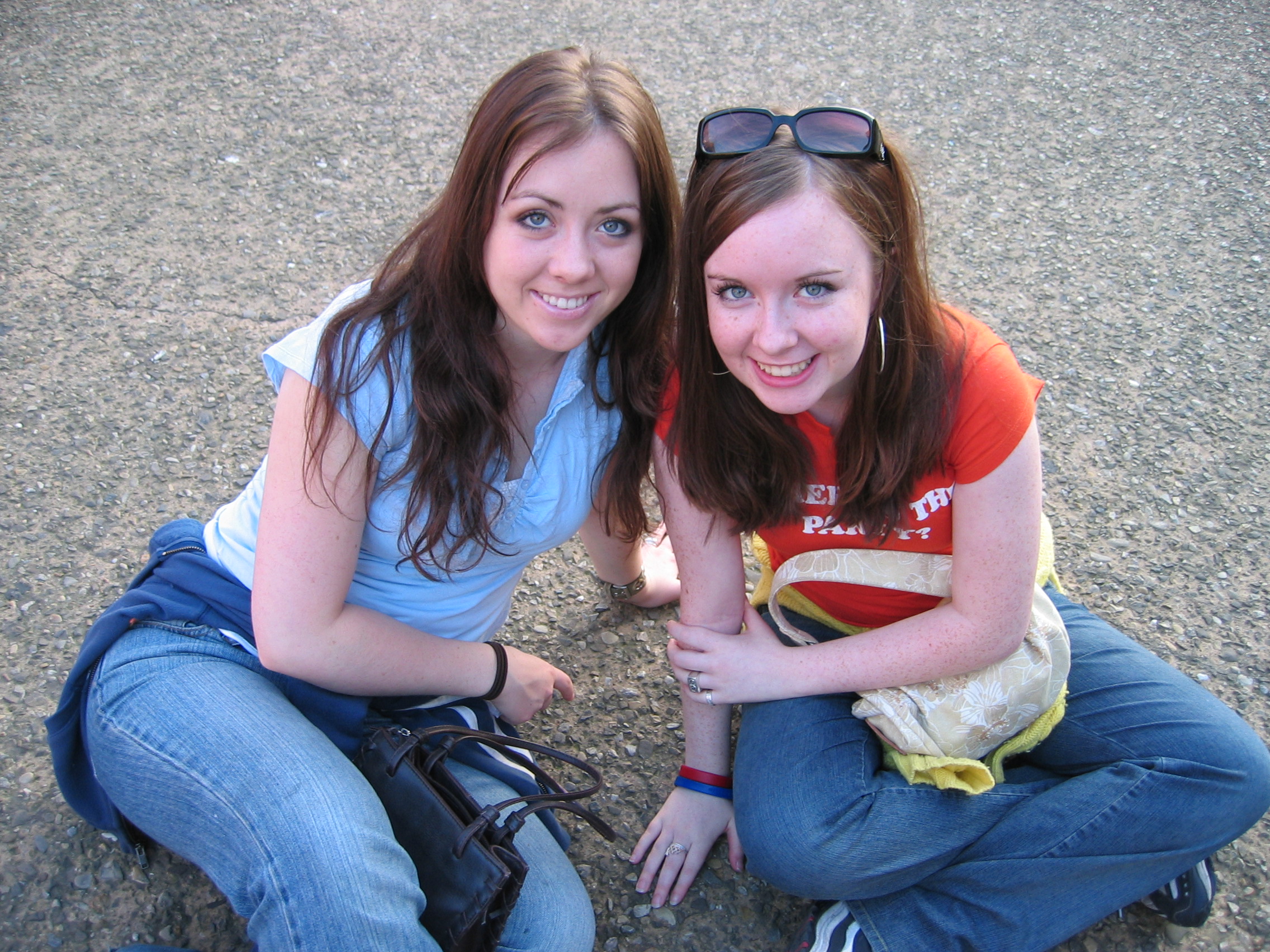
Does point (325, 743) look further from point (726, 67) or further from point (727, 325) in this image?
point (726, 67)

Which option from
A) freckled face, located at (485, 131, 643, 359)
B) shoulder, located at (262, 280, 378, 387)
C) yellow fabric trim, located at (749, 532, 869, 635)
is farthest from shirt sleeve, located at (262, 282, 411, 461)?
yellow fabric trim, located at (749, 532, 869, 635)

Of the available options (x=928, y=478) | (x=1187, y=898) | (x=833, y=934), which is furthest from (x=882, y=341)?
(x=1187, y=898)

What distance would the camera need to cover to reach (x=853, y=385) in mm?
1763

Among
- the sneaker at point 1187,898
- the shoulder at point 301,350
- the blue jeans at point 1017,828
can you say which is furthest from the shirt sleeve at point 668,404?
→ the sneaker at point 1187,898

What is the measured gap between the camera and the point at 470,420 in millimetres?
1739

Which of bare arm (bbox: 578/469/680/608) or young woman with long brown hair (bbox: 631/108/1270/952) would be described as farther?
bare arm (bbox: 578/469/680/608)

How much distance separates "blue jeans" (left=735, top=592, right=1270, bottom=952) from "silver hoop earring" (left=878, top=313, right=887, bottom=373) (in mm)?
767

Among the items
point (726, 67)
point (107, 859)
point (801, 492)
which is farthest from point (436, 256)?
point (726, 67)

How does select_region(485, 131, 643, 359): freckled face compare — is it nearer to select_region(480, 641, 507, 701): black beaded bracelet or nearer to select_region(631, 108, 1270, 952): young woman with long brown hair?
select_region(631, 108, 1270, 952): young woman with long brown hair

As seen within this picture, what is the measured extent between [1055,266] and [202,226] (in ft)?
10.7

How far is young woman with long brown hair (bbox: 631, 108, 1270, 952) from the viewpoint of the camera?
62.5 inches

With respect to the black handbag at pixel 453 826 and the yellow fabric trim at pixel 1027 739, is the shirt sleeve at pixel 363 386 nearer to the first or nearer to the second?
the black handbag at pixel 453 826

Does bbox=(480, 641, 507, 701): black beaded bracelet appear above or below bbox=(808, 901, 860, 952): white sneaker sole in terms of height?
above

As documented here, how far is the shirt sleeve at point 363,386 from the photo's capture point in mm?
1637
